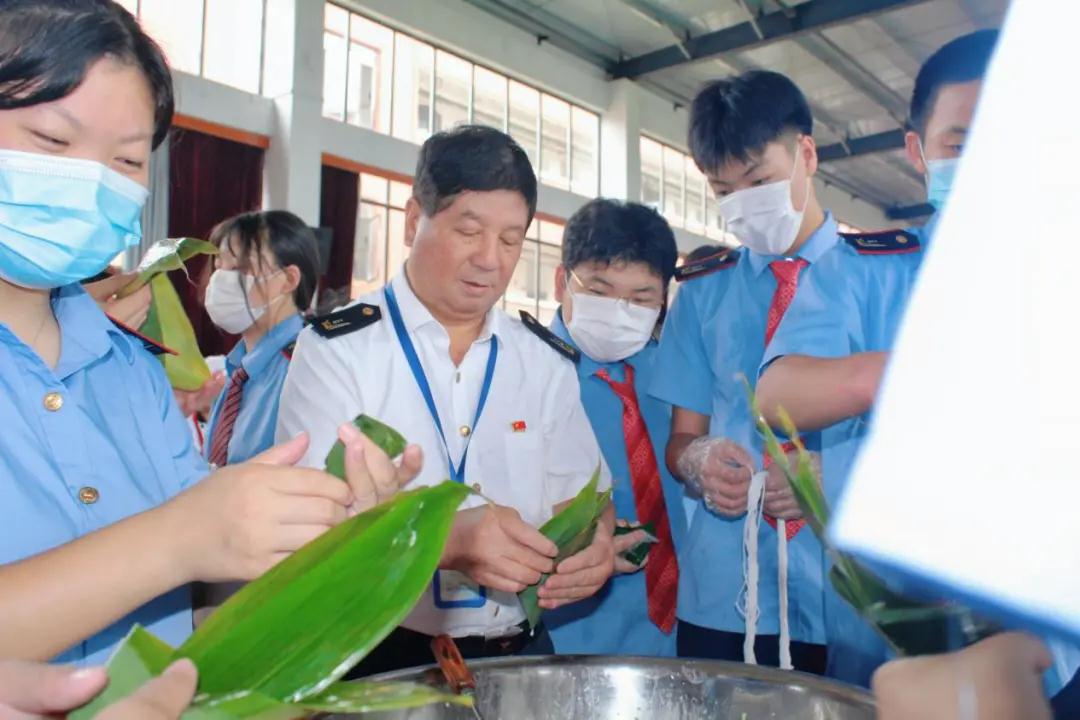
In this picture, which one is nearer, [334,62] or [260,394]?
[260,394]

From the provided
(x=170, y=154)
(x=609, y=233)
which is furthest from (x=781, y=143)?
(x=170, y=154)

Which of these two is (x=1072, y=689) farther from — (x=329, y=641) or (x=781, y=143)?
(x=781, y=143)

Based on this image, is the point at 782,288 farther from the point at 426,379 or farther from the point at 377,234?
the point at 377,234

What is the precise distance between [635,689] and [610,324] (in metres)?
1.33

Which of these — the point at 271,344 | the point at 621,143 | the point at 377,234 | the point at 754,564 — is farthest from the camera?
the point at 621,143

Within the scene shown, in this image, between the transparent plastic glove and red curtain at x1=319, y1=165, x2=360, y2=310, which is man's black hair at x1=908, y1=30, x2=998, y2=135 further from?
red curtain at x1=319, y1=165, x2=360, y2=310

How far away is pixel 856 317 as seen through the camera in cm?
132

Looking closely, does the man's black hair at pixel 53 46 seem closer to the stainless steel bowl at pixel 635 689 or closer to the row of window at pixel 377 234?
the stainless steel bowl at pixel 635 689

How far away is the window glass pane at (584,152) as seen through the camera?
971cm

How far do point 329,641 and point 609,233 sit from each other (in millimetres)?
1644

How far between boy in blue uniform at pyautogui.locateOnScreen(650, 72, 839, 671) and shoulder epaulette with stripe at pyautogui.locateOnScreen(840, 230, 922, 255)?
0.18 feet

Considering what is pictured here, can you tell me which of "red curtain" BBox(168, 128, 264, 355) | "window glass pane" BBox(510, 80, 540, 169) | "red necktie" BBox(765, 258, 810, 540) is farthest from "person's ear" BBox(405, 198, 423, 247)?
"window glass pane" BBox(510, 80, 540, 169)

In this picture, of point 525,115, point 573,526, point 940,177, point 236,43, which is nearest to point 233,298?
point 573,526

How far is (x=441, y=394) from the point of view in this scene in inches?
58.7
